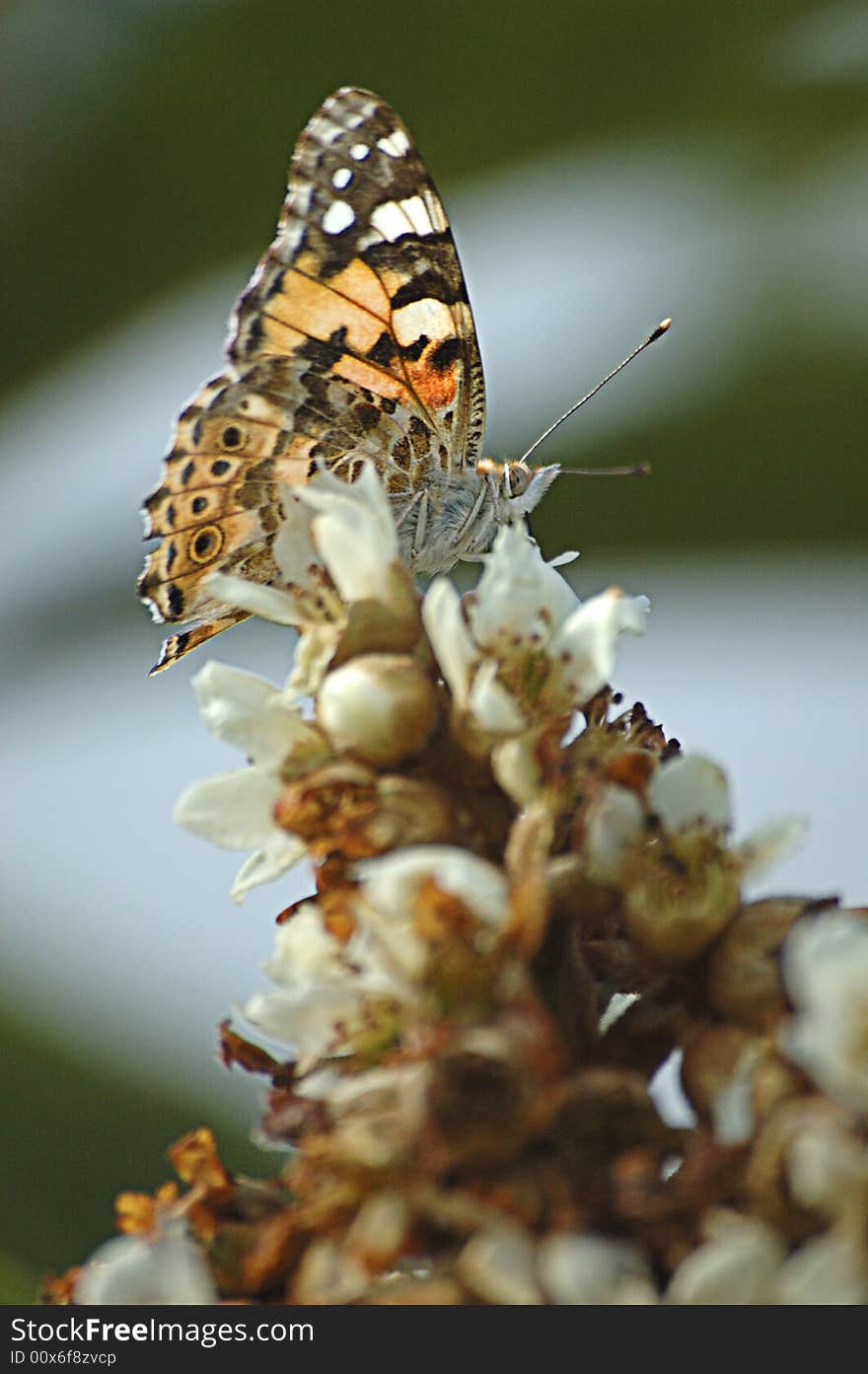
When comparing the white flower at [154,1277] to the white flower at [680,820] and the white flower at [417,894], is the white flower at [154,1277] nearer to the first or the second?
the white flower at [417,894]

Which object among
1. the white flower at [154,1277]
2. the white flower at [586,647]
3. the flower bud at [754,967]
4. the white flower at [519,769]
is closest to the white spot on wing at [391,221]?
the white flower at [586,647]

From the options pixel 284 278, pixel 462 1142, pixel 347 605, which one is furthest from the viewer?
pixel 284 278

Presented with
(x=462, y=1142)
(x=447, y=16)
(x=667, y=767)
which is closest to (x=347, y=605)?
(x=667, y=767)

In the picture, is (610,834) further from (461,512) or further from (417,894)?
(461,512)

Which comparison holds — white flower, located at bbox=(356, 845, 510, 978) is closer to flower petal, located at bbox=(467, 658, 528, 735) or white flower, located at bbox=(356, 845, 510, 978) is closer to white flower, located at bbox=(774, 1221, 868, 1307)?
flower petal, located at bbox=(467, 658, 528, 735)

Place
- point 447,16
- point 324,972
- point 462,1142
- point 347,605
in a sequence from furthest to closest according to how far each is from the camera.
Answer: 1. point 447,16
2. point 347,605
3. point 324,972
4. point 462,1142

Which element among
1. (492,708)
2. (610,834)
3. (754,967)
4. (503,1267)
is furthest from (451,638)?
(503,1267)
